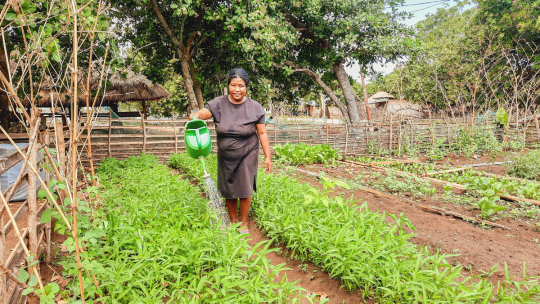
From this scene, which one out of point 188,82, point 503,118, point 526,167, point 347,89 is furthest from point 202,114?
point 503,118

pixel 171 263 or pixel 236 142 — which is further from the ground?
pixel 236 142

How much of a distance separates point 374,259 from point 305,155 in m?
5.18

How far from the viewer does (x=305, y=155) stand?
7258mm

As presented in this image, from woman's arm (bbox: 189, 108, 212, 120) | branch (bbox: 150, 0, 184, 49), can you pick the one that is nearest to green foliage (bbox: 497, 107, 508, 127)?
branch (bbox: 150, 0, 184, 49)

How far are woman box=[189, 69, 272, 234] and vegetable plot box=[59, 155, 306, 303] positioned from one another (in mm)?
445

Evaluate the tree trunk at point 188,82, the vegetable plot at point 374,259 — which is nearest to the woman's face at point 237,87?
the vegetable plot at point 374,259

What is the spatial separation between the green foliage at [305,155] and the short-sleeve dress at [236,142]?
4.00 metres

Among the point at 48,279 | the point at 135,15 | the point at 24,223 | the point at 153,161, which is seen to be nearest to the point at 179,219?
the point at 48,279

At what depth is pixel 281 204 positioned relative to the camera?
330 centimetres

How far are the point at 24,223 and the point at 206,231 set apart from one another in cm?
224

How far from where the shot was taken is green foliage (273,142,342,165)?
7.11 m

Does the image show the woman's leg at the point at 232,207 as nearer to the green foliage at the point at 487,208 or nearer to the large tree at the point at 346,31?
the green foliage at the point at 487,208

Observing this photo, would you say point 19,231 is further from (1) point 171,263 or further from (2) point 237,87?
(2) point 237,87

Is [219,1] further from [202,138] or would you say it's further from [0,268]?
[0,268]
